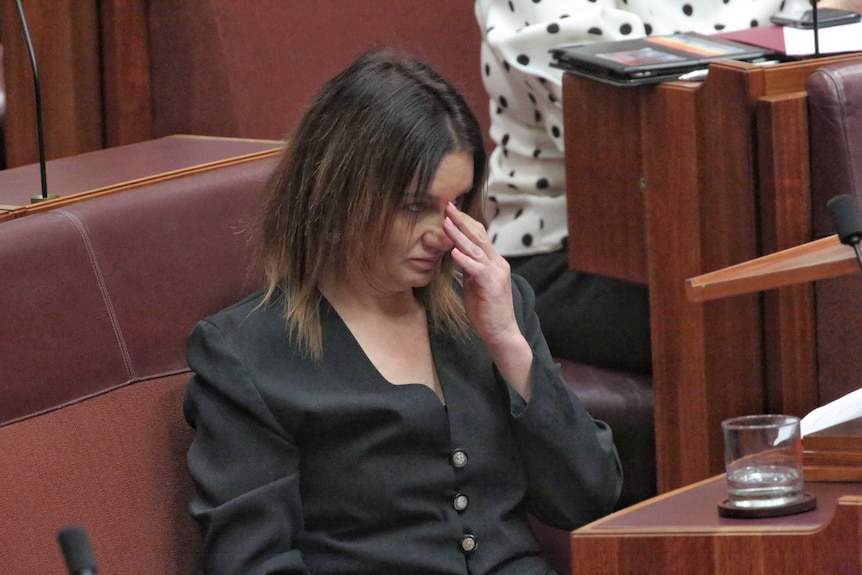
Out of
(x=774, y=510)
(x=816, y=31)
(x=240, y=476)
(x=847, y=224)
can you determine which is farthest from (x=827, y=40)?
(x=240, y=476)

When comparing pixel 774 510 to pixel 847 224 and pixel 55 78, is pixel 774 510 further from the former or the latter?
pixel 55 78

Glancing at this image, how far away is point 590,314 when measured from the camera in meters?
2.11

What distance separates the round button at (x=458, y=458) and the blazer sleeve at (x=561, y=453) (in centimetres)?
7

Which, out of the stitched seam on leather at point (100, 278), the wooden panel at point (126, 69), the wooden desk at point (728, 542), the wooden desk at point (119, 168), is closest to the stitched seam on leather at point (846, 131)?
the wooden desk at point (728, 542)

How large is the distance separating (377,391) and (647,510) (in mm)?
343

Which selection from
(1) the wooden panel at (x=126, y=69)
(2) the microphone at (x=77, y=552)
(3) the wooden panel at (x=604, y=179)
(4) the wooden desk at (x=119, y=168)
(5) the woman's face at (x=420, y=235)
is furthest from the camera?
(1) the wooden panel at (x=126, y=69)

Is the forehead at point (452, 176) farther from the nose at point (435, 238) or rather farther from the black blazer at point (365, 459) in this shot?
the black blazer at point (365, 459)

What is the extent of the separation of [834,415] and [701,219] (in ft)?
1.83

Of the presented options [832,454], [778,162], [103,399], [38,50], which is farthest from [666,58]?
[38,50]

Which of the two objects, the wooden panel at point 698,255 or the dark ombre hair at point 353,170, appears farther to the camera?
the wooden panel at point 698,255

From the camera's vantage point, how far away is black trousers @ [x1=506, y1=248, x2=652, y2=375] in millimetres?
2072

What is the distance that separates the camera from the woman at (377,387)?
1.43m

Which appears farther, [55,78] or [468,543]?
[55,78]

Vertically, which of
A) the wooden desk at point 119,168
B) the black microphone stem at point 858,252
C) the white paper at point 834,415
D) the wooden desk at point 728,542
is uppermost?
the wooden desk at point 119,168
